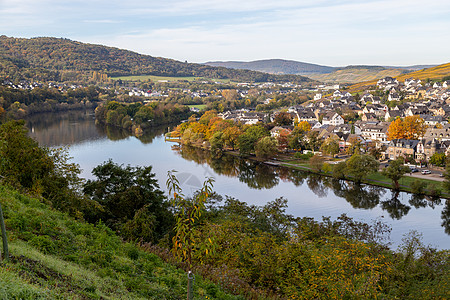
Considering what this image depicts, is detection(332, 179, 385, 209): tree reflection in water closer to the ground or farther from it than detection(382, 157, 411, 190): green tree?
closer to the ground

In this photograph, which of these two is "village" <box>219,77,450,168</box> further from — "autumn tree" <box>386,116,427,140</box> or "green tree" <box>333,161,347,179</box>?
"green tree" <box>333,161,347,179</box>

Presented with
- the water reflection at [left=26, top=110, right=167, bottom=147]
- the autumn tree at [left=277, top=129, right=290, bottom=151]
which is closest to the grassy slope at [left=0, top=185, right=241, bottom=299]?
the autumn tree at [left=277, top=129, right=290, bottom=151]

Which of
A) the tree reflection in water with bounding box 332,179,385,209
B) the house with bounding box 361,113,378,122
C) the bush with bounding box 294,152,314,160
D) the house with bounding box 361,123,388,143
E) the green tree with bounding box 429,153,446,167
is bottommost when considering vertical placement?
the tree reflection in water with bounding box 332,179,385,209

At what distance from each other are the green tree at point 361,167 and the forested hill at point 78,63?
6317 centimetres

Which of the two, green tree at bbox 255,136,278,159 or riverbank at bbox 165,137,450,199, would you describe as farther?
Result: green tree at bbox 255,136,278,159

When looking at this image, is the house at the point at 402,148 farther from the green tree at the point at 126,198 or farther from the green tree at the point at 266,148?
the green tree at the point at 126,198

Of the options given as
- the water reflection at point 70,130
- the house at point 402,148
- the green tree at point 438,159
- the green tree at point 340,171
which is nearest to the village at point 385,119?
the house at point 402,148

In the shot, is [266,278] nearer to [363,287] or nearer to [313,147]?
[363,287]

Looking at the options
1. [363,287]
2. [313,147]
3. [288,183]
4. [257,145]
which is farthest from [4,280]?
[313,147]

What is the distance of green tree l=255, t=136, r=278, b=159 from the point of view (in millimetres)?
26406

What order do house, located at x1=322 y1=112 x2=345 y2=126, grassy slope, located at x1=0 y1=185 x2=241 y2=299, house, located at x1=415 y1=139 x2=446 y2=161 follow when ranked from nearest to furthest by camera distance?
grassy slope, located at x1=0 y1=185 x2=241 y2=299 < house, located at x1=415 y1=139 x2=446 y2=161 < house, located at x1=322 y1=112 x2=345 y2=126

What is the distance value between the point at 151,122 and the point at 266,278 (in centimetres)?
3899

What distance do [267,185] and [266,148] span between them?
20.9ft

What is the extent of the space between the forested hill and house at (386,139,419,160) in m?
63.0
